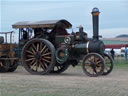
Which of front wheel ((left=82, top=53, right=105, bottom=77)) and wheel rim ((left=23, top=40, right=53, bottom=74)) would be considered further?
wheel rim ((left=23, top=40, right=53, bottom=74))

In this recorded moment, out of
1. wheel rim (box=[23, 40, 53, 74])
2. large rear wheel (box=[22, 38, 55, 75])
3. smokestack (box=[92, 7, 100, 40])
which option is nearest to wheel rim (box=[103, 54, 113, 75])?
smokestack (box=[92, 7, 100, 40])

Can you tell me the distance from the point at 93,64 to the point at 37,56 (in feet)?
8.51

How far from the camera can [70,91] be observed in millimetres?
8133

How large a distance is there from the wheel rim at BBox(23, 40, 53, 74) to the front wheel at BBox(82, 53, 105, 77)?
5.33 feet

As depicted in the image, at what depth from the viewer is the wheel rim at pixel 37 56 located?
13.3 m

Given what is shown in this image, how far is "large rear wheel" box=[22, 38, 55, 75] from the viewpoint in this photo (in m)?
13.1

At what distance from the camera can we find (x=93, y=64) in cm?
1223

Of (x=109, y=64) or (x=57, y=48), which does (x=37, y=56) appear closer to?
(x=57, y=48)

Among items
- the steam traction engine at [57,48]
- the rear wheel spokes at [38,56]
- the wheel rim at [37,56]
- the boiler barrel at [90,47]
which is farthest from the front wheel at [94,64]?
the rear wheel spokes at [38,56]

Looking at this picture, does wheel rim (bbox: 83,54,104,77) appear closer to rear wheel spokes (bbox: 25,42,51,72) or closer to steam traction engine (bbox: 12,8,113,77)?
steam traction engine (bbox: 12,8,113,77)

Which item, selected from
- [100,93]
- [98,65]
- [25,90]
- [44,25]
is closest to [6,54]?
[44,25]

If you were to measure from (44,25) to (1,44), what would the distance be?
2.70 metres

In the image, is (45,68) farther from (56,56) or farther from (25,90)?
(25,90)

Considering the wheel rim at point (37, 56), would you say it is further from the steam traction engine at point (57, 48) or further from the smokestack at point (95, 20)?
the smokestack at point (95, 20)
